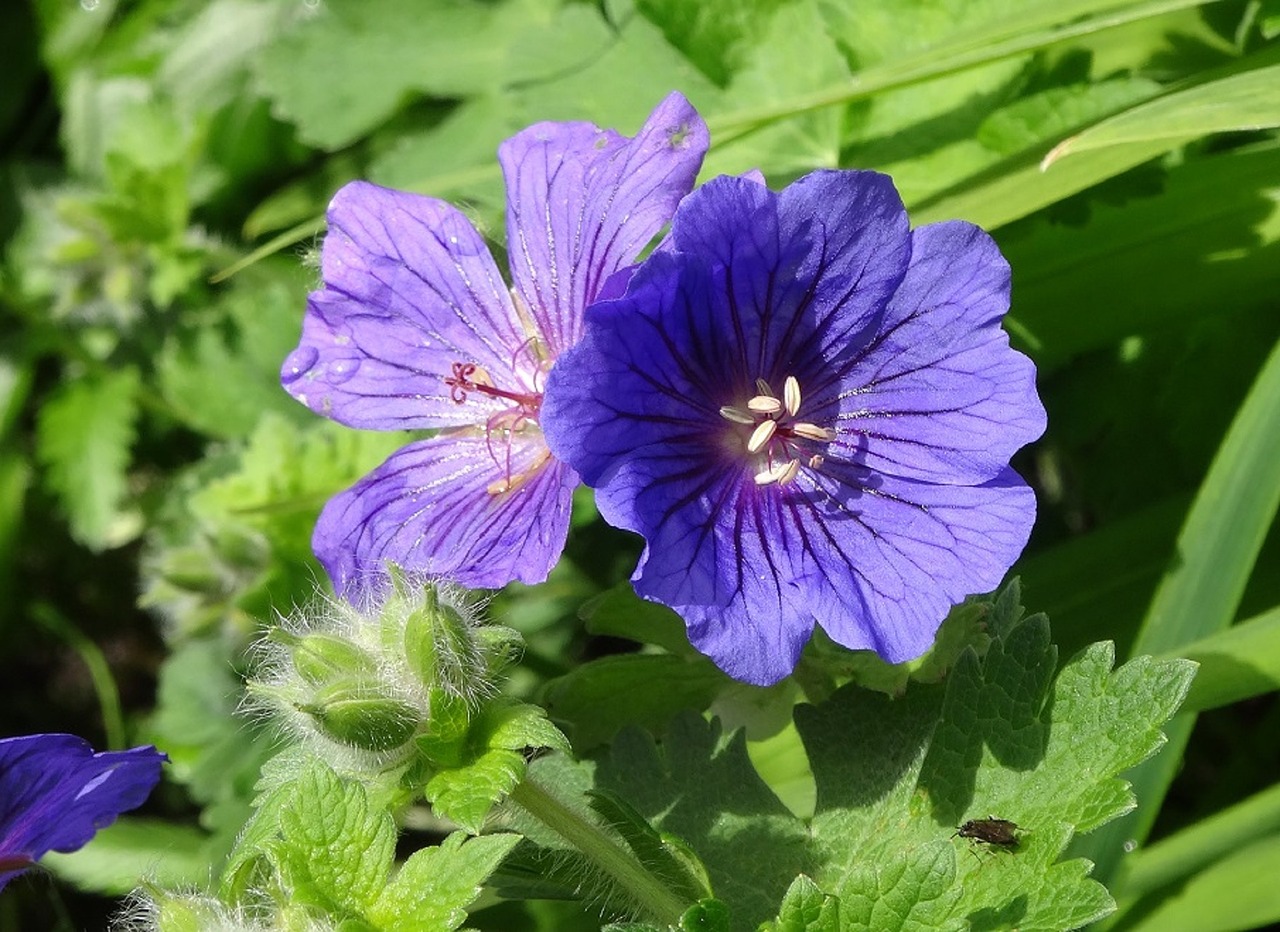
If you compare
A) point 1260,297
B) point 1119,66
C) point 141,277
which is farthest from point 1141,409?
point 141,277

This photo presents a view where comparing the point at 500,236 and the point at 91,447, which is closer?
the point at 500,236

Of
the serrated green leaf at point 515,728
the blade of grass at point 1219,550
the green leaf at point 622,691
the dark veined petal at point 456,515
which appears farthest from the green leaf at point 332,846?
the blade of grass at point 1219,550

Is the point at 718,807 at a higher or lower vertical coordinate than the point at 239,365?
higher

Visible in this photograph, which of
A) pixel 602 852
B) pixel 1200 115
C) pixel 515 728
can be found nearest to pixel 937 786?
pixel 602 852

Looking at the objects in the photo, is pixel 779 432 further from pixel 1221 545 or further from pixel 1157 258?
pixel 1157 258

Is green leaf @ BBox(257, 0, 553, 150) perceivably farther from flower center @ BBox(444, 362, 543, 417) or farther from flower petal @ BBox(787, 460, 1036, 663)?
flower petal @ BBox(787, 460, 1036, 663)

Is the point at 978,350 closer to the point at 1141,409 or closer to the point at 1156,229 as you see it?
the point at 1156,229

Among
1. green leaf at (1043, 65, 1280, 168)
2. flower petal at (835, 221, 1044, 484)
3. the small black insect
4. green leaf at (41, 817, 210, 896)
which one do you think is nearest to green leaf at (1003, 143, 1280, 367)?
green leaf at (1043, 65, 1280, 168)
